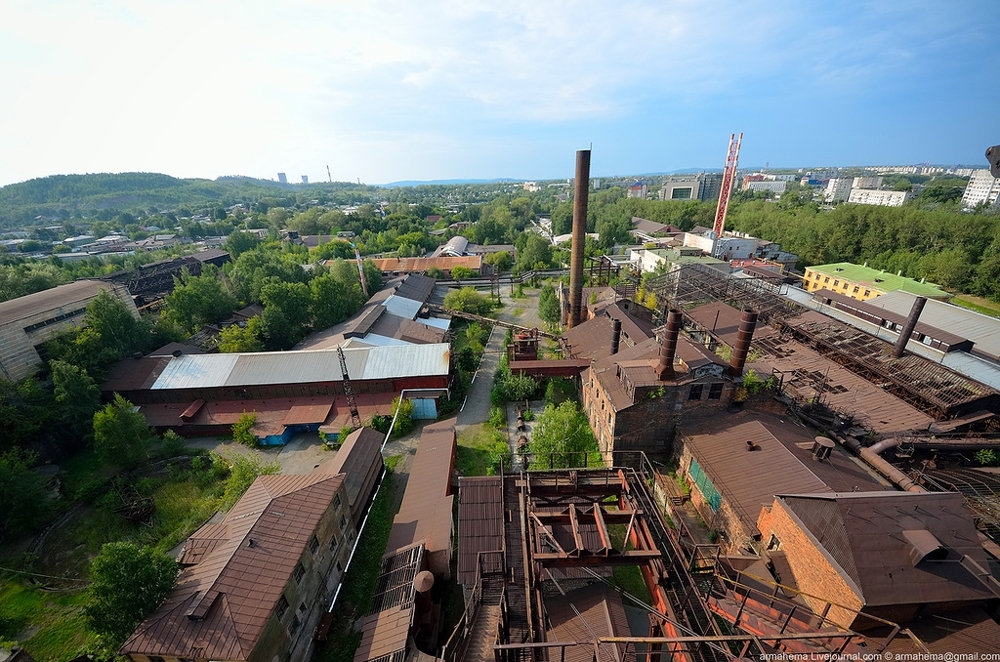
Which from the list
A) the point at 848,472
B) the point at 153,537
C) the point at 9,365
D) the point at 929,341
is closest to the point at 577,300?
the point at 848,472

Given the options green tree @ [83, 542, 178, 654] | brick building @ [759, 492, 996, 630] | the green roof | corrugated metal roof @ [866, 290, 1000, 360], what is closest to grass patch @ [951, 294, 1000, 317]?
the green roof

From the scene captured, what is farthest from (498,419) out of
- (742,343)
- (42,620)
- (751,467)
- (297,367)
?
(42,620)

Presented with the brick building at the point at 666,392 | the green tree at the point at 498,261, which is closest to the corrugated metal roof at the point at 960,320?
the brick building at the point at 666,392

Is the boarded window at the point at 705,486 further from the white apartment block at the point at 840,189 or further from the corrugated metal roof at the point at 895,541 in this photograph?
the white apartment block at the point at 840,189

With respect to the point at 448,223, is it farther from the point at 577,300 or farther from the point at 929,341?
the point at 929,341

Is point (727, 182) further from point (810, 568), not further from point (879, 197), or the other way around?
point (879, 197)
